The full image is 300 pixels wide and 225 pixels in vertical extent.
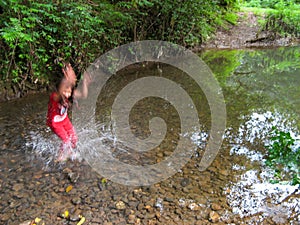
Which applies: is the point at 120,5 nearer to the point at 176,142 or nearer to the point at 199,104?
the point at 199,104

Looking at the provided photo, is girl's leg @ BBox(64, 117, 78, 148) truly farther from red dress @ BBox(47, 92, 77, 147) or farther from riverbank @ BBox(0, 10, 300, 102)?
riverbank @ BBox(0, 10, 300, 102)

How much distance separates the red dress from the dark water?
423 mm

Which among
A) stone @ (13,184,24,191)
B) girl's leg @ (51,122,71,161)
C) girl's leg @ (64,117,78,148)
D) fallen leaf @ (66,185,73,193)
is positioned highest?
girl's leg @ (64,117,78,148)

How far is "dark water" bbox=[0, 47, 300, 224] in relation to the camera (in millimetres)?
2912

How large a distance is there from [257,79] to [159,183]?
19.3 ft

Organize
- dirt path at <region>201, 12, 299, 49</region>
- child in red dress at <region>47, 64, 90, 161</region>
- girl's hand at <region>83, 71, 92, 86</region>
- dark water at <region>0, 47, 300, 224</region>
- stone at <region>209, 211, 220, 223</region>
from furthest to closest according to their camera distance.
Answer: dirt path at <region>201, 12, 299, 49</region>, girl's hand at <region>83, 71, 92, 86</region>, child in red dress at <region>47, 64, 90, 161</region>, dark water at <region>0, 47, 300, 224</region>, stone at <region>209, 211, 220, 223</region>

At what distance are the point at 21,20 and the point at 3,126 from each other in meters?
1.94

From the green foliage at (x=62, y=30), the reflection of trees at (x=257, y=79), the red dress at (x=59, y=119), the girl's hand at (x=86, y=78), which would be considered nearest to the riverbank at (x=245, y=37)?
the reflection of trees at (x=257, y=79)

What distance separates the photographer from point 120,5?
6949 millimetres

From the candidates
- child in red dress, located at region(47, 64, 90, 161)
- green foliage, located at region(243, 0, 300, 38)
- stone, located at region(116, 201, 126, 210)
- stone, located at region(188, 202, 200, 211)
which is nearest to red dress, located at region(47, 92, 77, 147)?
child in red dress, located at region(47, 64, 90, 161)

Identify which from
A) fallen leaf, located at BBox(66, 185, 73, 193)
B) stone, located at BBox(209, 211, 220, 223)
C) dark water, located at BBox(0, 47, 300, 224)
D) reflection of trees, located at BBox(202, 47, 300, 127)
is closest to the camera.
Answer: stone, located at BBox(209, 211, 220, 223)

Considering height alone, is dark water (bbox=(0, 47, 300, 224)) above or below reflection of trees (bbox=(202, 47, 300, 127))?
below

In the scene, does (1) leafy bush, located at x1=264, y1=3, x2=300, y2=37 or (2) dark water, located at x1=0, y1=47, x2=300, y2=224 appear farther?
(1) leafy bush, located at x1=264, y1=3, x2=300, y2=37

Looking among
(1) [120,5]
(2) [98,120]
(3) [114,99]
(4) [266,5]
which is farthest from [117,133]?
(4) [266,5]
